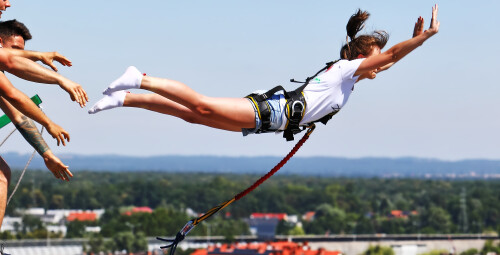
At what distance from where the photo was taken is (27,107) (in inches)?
337

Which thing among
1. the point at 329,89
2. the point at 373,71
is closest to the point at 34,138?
the point at 329,89

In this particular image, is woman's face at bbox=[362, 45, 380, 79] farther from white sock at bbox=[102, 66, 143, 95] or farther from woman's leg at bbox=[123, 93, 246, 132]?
white sock at bbox=[102, 66, 143, 95]

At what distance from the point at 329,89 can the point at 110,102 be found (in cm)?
204

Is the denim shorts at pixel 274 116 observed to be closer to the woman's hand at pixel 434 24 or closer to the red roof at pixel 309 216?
the woman's hand at pixel 434 24

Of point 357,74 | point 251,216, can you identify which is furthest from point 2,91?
point 251,216

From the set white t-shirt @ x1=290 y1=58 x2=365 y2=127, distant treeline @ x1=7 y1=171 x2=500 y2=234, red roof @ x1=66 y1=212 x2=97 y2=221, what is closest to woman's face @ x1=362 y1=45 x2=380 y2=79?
white t-shirt @ x1=290 y1=58 x2=365 y2=127

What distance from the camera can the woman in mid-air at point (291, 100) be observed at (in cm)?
920

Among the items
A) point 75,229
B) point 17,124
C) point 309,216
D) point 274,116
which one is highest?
point 274,116

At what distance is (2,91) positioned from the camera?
8602 mm

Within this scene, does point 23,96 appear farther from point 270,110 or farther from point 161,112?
point 270,110

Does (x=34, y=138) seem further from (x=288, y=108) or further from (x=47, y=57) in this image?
(x=288, y=108)

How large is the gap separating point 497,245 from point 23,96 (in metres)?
126

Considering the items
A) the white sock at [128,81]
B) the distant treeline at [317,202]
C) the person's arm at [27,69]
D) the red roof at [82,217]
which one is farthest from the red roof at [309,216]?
the person's arm at [27,69]

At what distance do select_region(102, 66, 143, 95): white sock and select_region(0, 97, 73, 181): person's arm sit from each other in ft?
2.77
